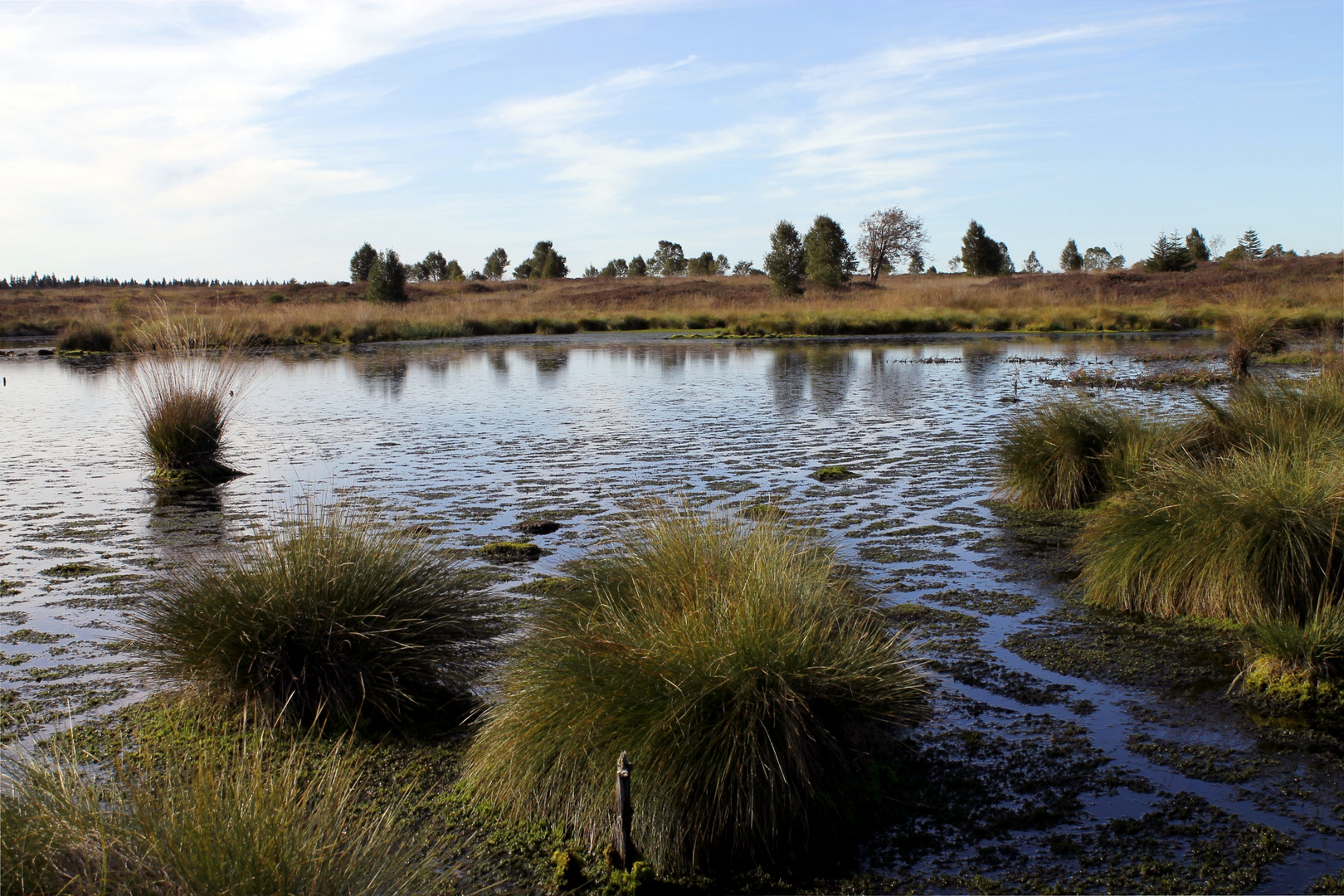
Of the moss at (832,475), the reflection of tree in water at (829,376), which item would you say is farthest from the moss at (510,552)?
the reflection of tree in water at (829,376)

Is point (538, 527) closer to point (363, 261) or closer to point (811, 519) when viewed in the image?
point (811, 519)

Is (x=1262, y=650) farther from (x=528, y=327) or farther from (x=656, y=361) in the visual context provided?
(x=528, y=327)

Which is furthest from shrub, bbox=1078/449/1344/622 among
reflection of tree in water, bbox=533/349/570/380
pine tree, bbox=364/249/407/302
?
pine tree, bbox=364/249/407/302

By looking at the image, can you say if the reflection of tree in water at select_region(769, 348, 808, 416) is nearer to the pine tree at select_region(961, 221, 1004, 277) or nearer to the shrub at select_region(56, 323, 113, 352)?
the shrub at select_region(56, 323, 113, 352)

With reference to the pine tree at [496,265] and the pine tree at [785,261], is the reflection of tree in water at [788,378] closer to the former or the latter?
the pine tree at [785,261]

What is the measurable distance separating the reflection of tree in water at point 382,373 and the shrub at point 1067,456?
14654mm

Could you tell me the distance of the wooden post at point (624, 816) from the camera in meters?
3.30

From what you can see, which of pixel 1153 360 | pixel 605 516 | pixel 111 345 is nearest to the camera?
pixel 605 516

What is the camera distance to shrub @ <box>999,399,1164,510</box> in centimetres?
886

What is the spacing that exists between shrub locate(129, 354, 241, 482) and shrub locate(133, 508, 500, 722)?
7.13m

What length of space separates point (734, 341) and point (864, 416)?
23617 mm

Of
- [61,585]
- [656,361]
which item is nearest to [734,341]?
[656,361]

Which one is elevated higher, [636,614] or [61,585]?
[636,614]

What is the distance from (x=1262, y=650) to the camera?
16.1 feet
